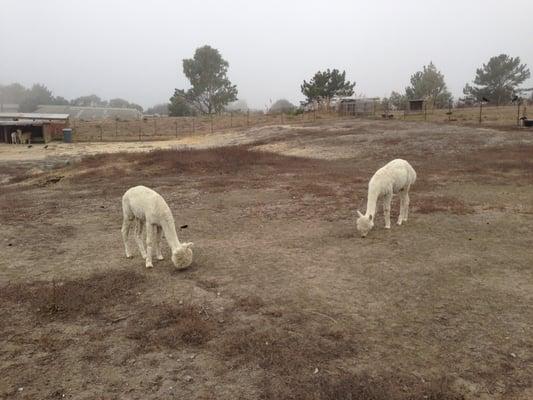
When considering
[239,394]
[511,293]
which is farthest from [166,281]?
[511,293]

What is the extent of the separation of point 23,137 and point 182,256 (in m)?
43.6

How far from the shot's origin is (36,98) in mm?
119875

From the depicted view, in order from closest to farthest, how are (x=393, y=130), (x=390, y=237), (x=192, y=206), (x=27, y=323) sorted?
1. (x=27, y=323)
2. (x=390, y=237)
3. (x=192, y=206)
4. (x=393, y=130)

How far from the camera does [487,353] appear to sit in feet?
20.5

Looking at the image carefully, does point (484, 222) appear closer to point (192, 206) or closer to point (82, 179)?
point (192, 206)

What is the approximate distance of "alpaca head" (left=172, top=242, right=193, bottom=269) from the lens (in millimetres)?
8977

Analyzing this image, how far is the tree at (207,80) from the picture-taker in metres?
92.0

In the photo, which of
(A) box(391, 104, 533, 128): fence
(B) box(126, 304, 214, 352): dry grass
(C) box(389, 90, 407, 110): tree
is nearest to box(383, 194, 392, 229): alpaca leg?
(B) box(126, 304, 214, 352): dry grass

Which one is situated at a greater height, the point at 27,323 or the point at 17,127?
the point at 17,127

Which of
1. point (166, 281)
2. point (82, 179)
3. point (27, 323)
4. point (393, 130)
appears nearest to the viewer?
point (27, 323)

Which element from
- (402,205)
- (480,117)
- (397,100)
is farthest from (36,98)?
(402,205)

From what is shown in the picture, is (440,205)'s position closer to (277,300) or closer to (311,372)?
(277,300)

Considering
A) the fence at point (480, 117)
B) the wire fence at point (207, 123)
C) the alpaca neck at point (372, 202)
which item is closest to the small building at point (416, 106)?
the wire fence at point (207, 123)

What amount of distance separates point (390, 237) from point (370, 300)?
3.86m
